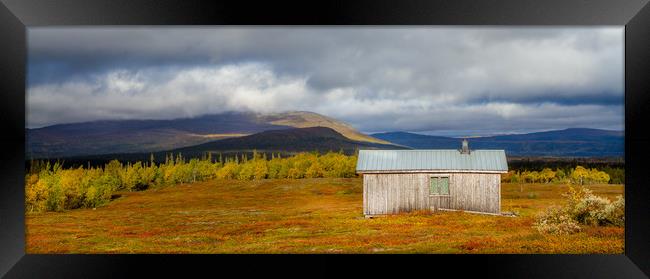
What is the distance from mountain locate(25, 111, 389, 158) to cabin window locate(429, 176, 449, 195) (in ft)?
63.7

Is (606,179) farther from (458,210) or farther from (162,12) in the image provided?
(162,12)

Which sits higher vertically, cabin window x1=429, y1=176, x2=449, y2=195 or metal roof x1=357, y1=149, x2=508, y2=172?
metal roof x1=357, y1=149, x2=508, y2=172

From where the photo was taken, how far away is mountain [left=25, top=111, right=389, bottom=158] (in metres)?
39.5

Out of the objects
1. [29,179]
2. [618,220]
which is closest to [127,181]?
[29,179]

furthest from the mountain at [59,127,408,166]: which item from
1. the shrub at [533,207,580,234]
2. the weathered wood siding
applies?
the shrub at [533,207,580,234]

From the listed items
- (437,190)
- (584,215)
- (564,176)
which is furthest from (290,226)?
(564,176)

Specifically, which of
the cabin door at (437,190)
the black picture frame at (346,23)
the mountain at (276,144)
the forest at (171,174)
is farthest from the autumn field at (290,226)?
the mountain at (276,144)

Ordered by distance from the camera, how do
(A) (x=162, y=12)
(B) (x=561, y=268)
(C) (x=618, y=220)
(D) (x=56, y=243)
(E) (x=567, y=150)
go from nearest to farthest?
(A) (x=162, y=12)
(B) (x=561, y=268)
(C) (x=618, y=220)
(D) (x=56, y=243)
(E) (x=567, y=150)

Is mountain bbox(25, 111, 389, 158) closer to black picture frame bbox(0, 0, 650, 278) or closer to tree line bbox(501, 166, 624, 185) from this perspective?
tree line bbox(501, 166, 624, 185)

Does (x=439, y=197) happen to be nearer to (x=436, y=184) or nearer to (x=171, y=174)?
(x=436, y=184)

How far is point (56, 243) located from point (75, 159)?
64.3ft

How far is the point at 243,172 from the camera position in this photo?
43.7m

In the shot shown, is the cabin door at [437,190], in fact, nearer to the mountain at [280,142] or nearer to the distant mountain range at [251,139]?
the distant mountain range at [251,139]

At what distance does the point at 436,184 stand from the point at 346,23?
1172 cm
